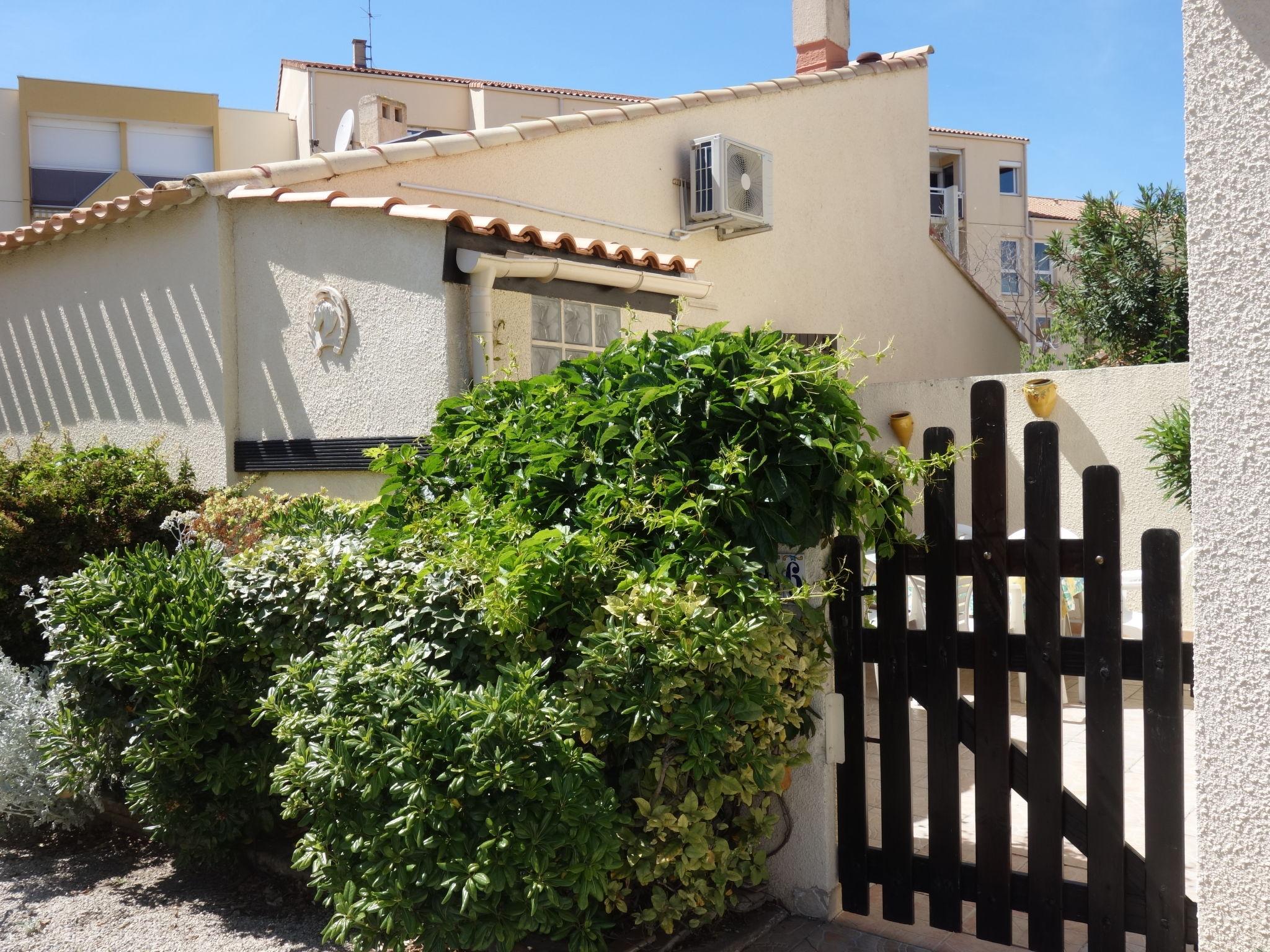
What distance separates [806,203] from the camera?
12.5m

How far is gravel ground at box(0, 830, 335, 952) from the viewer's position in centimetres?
393

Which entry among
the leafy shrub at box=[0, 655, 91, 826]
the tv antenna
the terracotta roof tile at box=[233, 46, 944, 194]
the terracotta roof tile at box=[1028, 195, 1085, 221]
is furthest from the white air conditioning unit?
the terracotta roof tile at box=[1028, 195, 1085, 221]

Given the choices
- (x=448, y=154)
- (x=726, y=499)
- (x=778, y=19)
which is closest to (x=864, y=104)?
(x=778, y=19)

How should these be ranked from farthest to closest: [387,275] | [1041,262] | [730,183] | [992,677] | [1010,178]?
[1041,262] < [1010,178] < [730,183] < [387,275] < [992,677]

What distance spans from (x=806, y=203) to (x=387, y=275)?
7.03 metres

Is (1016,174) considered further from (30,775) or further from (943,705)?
(30,775)

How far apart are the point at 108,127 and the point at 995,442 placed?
2331cm

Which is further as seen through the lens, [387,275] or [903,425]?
[903,425]

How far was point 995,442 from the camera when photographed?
11.6ft

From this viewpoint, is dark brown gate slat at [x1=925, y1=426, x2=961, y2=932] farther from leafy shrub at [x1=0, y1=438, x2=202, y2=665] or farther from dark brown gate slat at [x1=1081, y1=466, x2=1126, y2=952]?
leafy shrub at [x1=0, y1=438, x2=202, y2=665]

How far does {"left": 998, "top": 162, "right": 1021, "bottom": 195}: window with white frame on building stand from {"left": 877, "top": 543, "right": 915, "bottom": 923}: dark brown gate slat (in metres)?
27.1

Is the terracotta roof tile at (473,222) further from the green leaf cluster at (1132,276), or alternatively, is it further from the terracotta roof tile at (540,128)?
the green leaf cluster at (1132,276)

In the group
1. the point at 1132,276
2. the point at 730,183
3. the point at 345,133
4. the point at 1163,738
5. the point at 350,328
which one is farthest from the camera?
the point at 345,133

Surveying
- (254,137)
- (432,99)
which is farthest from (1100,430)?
(254,137)
